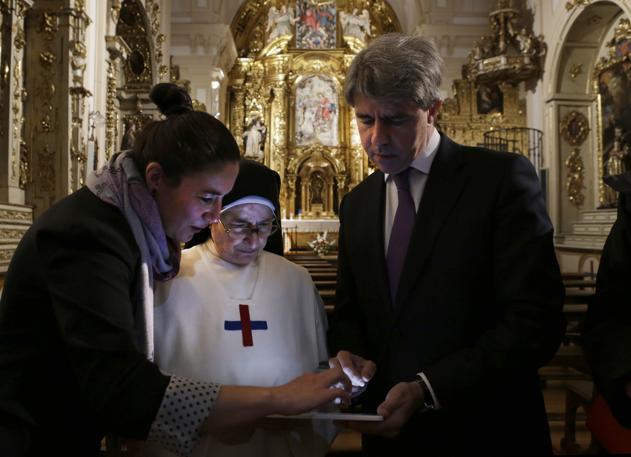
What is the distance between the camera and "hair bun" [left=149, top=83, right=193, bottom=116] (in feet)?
5.62

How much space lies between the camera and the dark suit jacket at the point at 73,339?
134cm

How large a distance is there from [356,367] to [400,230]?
0.48 metres

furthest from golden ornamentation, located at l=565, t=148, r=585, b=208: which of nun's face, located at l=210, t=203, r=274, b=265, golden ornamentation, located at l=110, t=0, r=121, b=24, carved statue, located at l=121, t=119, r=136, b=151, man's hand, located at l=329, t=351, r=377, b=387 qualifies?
man's hand, located at l=329, t=351, r=377, b=387

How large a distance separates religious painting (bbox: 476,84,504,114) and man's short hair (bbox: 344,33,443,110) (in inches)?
565

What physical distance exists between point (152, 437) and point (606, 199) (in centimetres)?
1149

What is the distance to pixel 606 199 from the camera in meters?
11.1

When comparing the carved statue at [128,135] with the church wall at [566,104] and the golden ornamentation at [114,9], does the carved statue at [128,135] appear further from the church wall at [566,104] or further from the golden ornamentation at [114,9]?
the church wall at [566,104]

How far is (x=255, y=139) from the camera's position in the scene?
19.1 metres

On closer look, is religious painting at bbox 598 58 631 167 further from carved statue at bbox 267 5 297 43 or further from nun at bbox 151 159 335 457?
carved statue at bbox 267 5 297 43

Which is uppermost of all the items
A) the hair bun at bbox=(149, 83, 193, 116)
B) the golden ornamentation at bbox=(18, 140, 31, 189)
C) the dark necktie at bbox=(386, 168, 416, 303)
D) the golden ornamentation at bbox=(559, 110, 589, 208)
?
the golden ornamentation at bbox=(559, 110, 589, 208)

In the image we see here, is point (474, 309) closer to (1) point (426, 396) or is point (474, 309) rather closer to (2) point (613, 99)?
(1) point (426, 396)

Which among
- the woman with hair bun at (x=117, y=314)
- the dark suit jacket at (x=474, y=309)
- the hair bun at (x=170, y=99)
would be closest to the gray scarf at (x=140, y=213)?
the woman with hair bun at (x=117, y=314)

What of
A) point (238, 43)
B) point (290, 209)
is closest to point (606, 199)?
point (290, 209)

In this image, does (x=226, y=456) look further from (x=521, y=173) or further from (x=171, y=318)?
(x=521, y=173)
